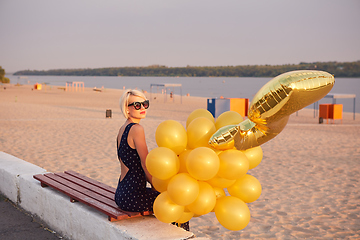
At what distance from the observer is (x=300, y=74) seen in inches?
96.7

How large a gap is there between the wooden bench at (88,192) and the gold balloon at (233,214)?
73 cm

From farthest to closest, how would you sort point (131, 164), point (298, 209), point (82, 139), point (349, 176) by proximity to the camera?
point (82, 139) < point (349, 176) < point (298, 209) < point (131, 164)

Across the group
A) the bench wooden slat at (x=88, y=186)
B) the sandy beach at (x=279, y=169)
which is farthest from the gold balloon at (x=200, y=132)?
the sandy beach at (x=279, y=169)

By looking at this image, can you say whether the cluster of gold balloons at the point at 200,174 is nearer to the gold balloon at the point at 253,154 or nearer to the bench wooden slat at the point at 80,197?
the gold balloon at the point at 253,154

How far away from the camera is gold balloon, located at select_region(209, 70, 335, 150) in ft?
7.96

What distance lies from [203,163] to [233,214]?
538 millimetres

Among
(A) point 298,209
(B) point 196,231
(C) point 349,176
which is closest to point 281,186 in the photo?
(A) point 298,209

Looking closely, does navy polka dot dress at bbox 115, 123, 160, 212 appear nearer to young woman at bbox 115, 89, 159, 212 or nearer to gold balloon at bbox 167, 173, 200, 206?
young woman at bbox 115, 89, 159, 212

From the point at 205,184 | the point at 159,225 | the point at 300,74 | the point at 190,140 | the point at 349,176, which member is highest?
the point at 300,74

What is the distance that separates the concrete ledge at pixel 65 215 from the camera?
2.98m

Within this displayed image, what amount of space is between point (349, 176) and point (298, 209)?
2520mm

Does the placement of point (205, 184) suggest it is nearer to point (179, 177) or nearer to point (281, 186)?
point (179, 177)

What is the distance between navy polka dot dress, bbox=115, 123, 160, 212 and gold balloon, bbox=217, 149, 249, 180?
2.65 feet

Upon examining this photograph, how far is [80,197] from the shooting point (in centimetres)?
360
